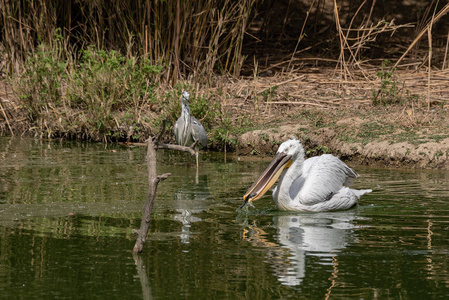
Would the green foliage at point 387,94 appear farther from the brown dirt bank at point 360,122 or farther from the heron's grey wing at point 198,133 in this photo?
the heron's grey wing at point 198,133

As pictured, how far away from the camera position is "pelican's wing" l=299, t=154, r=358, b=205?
6965 mm

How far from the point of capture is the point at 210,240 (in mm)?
5785

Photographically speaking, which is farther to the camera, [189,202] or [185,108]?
[185,108]

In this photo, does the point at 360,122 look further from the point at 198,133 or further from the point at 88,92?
the point at 88,92

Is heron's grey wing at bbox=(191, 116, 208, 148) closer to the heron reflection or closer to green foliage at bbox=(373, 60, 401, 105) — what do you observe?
the heron reflection

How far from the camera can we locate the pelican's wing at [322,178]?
6965 mm

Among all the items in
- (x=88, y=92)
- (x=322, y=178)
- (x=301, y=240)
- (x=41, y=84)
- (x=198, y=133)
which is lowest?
(x=301, y=240)

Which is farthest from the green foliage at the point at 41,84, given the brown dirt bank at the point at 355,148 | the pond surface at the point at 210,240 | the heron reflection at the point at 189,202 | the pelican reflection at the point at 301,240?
the pelican reflection at the point at 301,240

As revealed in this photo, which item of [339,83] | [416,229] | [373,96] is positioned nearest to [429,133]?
[373,96]

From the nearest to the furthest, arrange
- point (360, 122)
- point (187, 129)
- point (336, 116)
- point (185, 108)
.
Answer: point (187, 129)
point (185, 108)
point (360, 122)
point (336, 116)

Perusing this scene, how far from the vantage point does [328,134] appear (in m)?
10.4

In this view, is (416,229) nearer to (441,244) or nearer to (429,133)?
(441,244)

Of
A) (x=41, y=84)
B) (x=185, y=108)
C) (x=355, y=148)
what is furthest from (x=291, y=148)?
(x=41, y=84)

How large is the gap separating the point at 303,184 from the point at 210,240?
64.5 inches
